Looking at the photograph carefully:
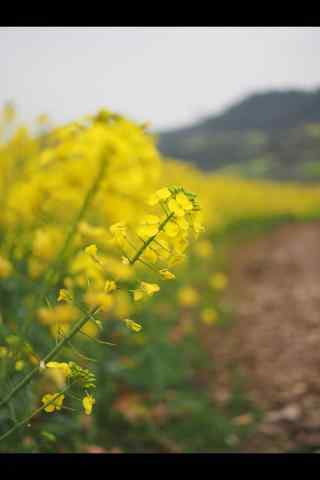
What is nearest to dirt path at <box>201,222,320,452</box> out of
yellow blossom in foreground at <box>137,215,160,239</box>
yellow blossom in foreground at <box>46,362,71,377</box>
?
yellow blossom in foreground at <box>46,362,71,377</box>

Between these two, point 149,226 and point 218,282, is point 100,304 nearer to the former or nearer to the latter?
point 149,226

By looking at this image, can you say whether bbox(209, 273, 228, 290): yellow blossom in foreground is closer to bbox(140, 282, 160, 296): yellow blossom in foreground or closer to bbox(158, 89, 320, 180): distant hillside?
bbox(158, 89, 320, 180): distant hillside

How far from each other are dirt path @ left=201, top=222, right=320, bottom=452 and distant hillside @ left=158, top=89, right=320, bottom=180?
1336 millimetres

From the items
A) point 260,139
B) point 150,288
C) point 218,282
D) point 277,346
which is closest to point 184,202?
point 150,288

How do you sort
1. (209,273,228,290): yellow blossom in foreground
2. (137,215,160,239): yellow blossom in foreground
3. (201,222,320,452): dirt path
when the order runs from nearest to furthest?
(137,215,160,239): yellow blossom in foreground < (201,222,320,452): dirt path < (209,273,228,290): yellow blossom in foreground

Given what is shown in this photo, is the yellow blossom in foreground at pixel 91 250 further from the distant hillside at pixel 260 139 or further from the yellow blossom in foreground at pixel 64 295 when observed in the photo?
the distant hillside at pixel 260 139

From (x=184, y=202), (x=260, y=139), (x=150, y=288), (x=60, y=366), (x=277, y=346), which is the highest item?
(x=260, y=139)

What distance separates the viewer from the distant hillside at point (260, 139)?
4.26m

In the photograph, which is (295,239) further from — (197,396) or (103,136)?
(103,136)

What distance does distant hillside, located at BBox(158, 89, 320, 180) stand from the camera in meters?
4.26

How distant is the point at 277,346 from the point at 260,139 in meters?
3.94

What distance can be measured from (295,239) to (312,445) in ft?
17.2

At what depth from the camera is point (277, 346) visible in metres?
2.72

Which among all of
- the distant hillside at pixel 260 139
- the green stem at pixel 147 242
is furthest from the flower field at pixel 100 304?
the distant hillside at pixel 260 139
